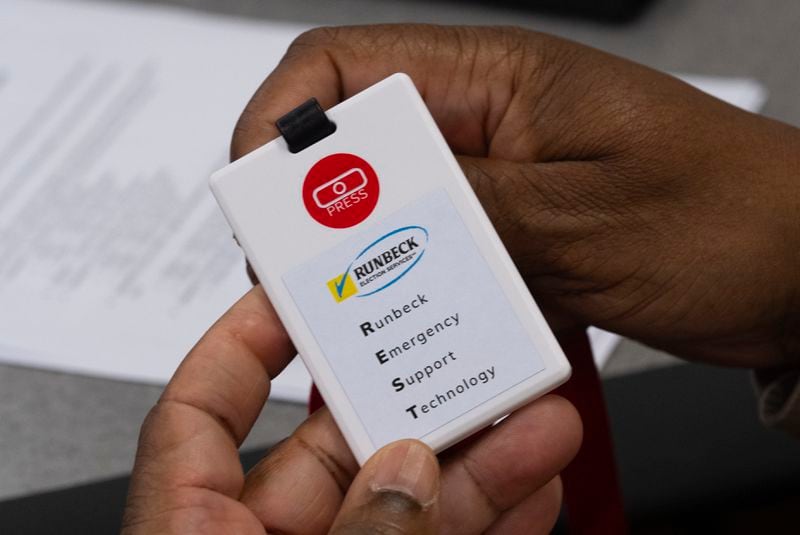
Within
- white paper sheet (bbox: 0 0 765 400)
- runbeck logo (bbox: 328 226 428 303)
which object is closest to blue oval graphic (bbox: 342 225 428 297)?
runbeck logo (bbox: 328 226 428 303)

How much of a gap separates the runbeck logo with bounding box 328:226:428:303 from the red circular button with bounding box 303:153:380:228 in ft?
0.06

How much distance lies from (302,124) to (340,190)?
4cm

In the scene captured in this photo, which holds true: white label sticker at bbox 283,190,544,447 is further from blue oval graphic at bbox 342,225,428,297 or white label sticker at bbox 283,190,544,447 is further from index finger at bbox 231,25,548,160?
index finger at bbox 231,25,548,160

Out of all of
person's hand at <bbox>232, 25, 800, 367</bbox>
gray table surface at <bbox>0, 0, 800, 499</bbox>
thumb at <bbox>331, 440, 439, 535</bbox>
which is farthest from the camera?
gray table surface at <bbox>0, 0, 800, 499</bbox>

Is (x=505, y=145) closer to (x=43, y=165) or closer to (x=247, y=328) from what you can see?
(x=247, y=328)

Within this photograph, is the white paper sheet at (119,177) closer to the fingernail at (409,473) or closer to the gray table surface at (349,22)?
the gray table surface at (349,22)

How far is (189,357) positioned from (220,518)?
9 cm

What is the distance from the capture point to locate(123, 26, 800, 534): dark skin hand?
0.57 m

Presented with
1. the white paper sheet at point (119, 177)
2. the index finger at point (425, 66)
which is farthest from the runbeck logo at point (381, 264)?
the white paper sheet at point (119, 177)

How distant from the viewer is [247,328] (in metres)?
0.56

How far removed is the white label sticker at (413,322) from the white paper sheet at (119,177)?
258mm

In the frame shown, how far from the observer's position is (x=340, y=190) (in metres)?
0.55

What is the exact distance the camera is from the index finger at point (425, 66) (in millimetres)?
647

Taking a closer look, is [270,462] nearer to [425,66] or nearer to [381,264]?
[381,264]
